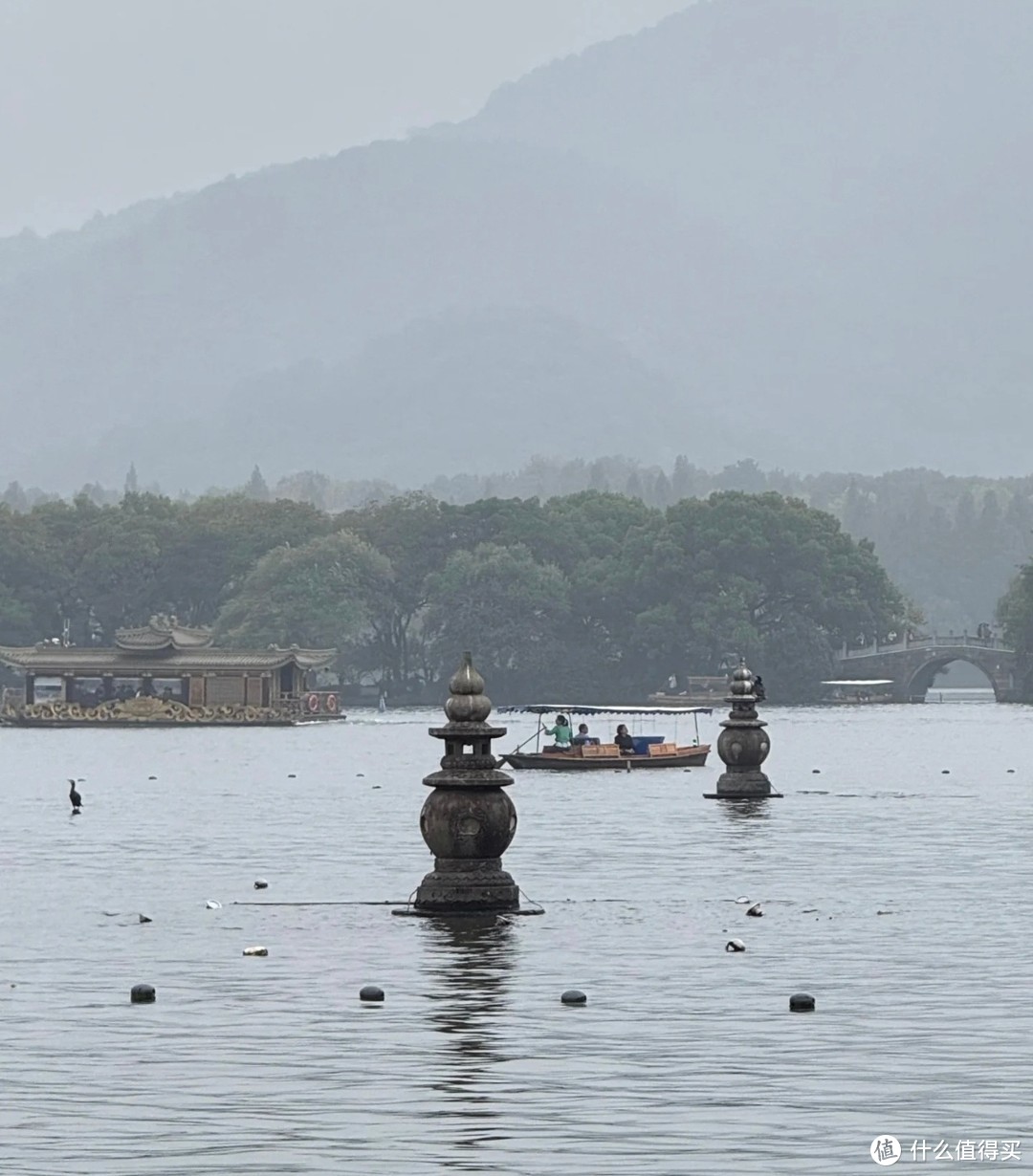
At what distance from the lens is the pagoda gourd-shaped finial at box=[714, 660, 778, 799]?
6825 cm

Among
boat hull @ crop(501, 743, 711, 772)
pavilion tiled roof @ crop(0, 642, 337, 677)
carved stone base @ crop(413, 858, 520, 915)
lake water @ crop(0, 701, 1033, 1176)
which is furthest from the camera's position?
pavilion tiled roof @ crop(0, 642, 337, 677)

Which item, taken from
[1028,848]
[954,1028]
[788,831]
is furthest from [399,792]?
[954,1028]

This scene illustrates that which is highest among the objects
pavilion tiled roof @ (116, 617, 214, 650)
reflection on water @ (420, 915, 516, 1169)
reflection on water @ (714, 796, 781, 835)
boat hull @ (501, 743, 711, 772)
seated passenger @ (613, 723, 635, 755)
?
pavilion tiled roof @ (116, 617, 214, 650)

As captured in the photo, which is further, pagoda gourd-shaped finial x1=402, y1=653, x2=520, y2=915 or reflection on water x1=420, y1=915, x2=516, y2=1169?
pagoda gourd-shaped finial x1=402, y1=653, x2=520, y2=915

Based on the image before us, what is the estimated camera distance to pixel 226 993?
30047mm

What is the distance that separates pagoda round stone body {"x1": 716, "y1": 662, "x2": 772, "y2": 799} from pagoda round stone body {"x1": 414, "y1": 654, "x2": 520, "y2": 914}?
1101 inches

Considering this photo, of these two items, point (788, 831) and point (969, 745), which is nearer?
point (788, 831)

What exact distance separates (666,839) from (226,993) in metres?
30.5

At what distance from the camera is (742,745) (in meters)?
71.8

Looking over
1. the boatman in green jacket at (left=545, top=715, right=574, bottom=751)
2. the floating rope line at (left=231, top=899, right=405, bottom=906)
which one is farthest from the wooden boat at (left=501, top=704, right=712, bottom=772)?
the floating rope line at (left=231, top=899, right=405, bottom=906)

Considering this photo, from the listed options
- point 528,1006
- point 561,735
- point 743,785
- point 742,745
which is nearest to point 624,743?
point 561,735

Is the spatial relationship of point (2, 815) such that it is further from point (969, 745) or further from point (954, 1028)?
point (969, 745)

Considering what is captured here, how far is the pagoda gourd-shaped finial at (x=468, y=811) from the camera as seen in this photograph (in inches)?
1422

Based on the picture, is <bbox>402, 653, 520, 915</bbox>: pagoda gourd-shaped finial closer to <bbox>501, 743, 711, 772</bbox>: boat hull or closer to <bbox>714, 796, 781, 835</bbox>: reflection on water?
<bbox>714, 796, 781, 835</bbox>: reflection on water
